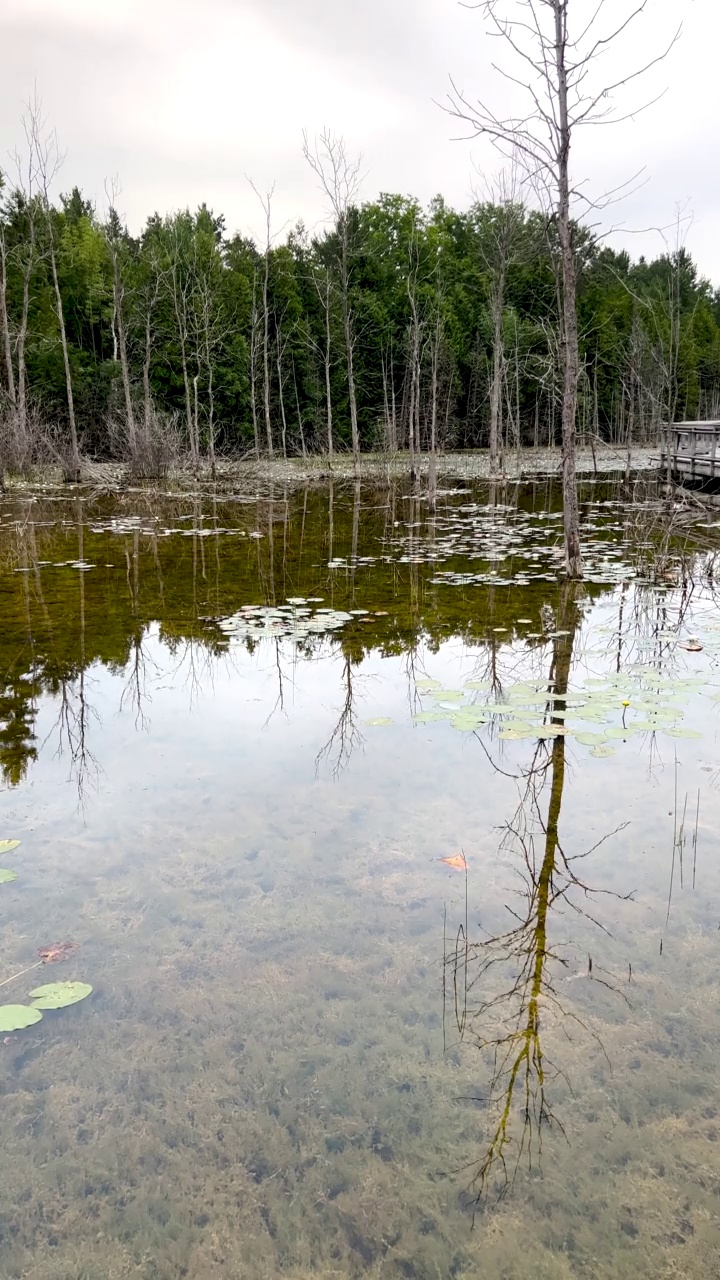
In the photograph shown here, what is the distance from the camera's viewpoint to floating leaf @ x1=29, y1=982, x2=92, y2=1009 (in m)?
2.56

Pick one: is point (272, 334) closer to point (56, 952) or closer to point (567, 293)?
point (567, 293)

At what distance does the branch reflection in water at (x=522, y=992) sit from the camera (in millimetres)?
2062

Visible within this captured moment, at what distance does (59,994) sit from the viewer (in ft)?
8.55

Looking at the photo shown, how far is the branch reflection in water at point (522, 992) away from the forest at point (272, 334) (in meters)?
21.9

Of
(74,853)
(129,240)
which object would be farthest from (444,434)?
(74,853)

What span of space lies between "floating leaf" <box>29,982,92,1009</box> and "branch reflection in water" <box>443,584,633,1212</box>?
3.92 feet

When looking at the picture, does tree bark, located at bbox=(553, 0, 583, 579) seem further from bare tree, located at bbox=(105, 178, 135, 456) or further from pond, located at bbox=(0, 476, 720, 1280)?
bare tree, located at bbox=(105, 178, 135, 456)

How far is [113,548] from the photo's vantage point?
1252cm

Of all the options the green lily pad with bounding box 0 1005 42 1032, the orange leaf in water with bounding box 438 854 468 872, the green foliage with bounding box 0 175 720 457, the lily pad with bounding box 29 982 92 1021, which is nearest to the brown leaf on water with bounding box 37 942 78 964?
the lily pad with bounding box 29 982 92 1021

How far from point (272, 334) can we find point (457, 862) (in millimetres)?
37760

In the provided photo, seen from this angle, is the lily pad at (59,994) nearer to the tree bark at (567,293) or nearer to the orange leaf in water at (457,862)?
the orange leaf in water at (457,862)

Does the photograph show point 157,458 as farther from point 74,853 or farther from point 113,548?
point 74,853

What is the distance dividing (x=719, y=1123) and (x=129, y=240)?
51872 millimetres

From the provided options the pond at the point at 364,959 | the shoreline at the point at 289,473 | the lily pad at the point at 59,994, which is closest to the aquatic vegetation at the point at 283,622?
the pond at the point at 364,959
